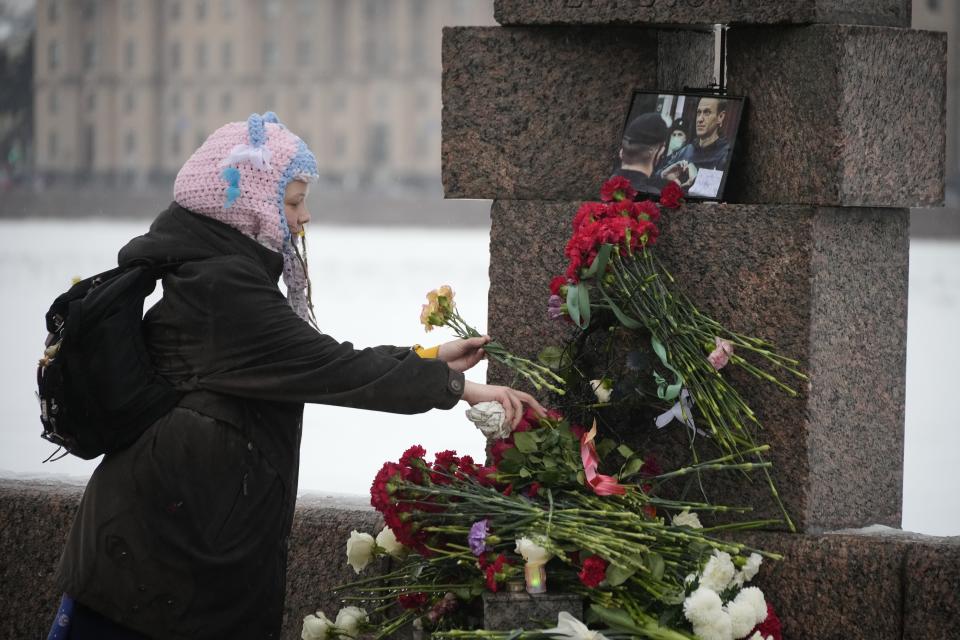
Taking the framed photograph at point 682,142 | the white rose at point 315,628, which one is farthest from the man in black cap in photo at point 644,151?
the white rose at point 315,628

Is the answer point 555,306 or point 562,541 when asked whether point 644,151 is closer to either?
point 555,306

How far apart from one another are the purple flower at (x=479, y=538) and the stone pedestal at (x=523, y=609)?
93 mm

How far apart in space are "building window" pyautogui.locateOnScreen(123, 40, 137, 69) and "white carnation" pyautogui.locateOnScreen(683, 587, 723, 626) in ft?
196

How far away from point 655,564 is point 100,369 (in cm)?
114

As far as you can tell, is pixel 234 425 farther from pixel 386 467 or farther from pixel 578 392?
pixel 578 392

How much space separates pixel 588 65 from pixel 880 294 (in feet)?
2.86

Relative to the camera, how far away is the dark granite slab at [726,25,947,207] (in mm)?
3123

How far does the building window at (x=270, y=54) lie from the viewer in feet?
196

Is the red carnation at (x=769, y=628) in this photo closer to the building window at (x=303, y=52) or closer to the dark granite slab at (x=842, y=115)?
the dark granite slab at (x=842, y=115)

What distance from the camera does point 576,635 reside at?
281 centimetres

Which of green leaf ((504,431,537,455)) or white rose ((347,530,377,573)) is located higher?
green leaf ((504,431,537,455))

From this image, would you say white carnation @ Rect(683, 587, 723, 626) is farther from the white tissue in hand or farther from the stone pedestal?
the white tissue in hand

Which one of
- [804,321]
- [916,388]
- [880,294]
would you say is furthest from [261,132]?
[916,388]

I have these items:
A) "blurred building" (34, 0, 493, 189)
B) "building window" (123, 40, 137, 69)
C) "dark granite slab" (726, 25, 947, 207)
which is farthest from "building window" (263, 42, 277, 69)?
"dark granite slab" (726, 25, 947, 207)
